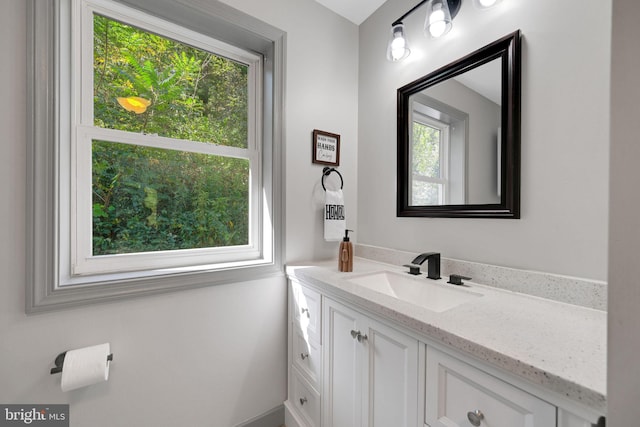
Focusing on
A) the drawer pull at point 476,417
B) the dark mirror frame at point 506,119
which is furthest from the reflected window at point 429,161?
the drawer pull at point 476,417

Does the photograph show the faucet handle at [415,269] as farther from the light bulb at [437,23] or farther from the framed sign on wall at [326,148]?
the light bulb at [437,23]

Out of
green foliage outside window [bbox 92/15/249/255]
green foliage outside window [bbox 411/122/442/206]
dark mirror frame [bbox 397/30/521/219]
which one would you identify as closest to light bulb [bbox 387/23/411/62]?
dark mirror frame [bbox 397/30/521/219]

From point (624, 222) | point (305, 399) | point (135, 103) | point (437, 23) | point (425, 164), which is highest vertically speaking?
point (437, 23)

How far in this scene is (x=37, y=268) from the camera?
0.94 m

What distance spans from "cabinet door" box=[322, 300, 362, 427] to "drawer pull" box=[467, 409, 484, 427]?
1.36 feet

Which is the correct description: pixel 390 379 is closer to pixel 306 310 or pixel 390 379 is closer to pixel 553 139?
pixel 306 310

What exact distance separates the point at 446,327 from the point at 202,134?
1432mm

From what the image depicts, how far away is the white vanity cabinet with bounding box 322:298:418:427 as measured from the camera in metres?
0.83

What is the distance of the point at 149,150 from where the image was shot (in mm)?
1274

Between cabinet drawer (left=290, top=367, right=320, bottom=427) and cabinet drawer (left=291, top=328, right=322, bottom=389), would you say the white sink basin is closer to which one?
cabinet drawer (left=291, top=328, right=322, bottom=389)

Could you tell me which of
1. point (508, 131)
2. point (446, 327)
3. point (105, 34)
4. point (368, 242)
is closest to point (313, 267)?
point (368, 242)

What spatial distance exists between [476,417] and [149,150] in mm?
1605

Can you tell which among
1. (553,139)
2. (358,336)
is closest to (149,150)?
(358,336)

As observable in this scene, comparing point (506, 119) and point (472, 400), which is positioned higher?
point (506, 119)
